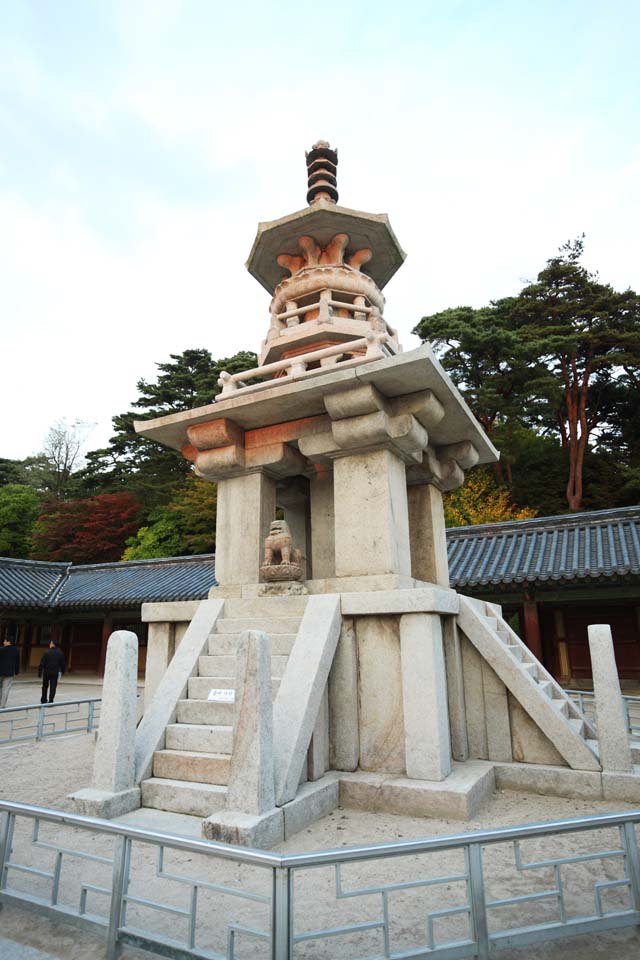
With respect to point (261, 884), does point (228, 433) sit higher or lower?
higher

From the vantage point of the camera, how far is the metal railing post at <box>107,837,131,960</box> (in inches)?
103

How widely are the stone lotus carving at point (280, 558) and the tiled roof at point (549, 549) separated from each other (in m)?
9.24

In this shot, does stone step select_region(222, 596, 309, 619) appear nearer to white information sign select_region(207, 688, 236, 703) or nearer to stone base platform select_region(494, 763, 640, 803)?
white information sign select_region(207, 688, 236, 703)

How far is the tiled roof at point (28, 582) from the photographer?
68.0 ft

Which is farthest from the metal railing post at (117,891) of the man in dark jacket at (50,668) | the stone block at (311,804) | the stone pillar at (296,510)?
the man in dark jacket at (50,668)

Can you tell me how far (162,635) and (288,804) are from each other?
8.97 feet

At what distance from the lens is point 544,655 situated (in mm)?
15781

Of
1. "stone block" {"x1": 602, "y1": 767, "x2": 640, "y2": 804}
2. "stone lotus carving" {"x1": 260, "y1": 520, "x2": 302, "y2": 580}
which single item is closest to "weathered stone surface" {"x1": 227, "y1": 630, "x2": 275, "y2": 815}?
"stone lotus carving" {"x1": 260, "y1": 520, "x2": 302, "y2": 580}

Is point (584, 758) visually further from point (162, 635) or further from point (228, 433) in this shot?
point (228, 433)

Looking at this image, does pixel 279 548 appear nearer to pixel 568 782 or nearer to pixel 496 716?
pixel 496 716

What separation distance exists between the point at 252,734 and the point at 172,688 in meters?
1.59

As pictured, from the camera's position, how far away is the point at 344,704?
5.12 m

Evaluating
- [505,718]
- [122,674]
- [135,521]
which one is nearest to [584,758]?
[505,718]

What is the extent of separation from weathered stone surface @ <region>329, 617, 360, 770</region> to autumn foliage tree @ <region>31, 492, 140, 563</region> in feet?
88.5
